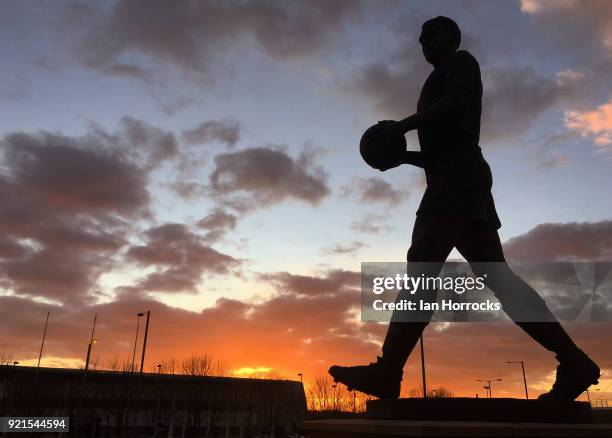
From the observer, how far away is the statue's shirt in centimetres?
461

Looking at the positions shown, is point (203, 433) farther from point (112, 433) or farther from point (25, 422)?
point (25, 422)

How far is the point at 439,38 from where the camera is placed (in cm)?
529

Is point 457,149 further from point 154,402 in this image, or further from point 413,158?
point 154,402

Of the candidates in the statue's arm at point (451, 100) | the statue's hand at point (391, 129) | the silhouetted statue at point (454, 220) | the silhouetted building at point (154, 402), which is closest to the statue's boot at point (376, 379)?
the silhouetted statue at point (454, 220)

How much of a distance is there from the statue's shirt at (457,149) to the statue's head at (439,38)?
28cm

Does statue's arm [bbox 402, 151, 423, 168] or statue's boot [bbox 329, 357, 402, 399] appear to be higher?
statue's arm [bbox 402, 151, 423, 168]

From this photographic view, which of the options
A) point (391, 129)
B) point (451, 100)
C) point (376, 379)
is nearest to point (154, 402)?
point (376, 379)

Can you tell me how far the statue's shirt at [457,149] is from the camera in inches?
181

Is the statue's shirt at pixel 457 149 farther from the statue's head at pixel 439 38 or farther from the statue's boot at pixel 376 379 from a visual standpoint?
the statue's boot at pixel 376 379

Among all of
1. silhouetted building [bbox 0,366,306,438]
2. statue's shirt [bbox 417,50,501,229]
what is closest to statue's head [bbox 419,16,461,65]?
statue's shirt [bbox 417,50,501,229]

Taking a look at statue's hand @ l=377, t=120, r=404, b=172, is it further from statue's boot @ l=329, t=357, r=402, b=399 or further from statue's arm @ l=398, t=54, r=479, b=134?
statue's boot @ l=329, t=357, r=402, b=399

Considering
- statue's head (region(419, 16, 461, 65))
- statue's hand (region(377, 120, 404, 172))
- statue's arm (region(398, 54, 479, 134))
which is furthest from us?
statue's head (region(419, 16, 461, 65))

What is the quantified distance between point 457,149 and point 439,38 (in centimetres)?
131

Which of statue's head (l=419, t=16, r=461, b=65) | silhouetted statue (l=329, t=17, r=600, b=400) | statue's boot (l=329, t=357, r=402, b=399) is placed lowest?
statue's boot (l=329, t=357, r=402, b=399)
